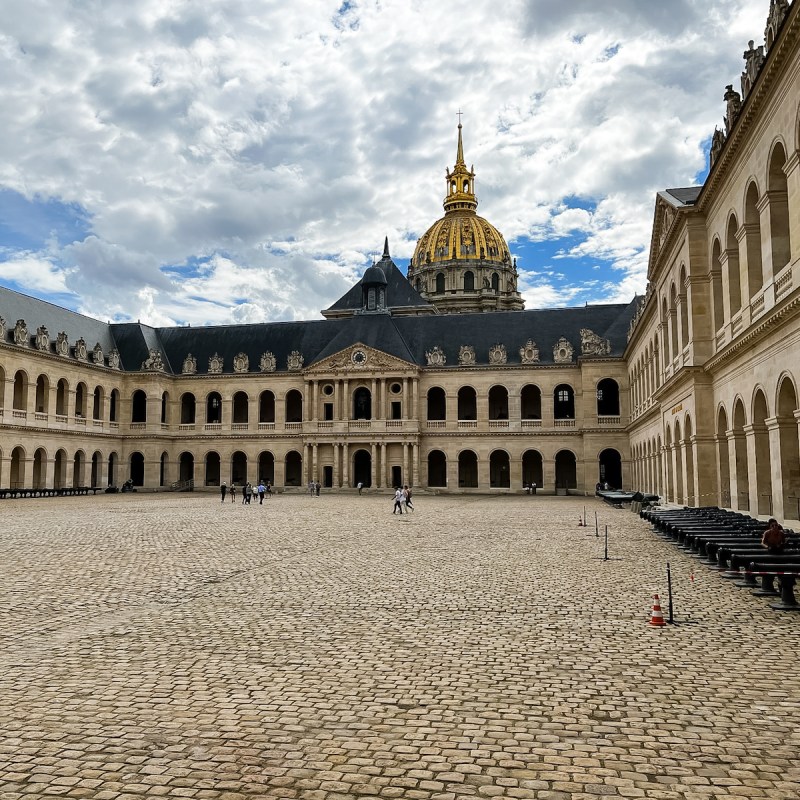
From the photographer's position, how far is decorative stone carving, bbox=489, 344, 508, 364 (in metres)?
67.8

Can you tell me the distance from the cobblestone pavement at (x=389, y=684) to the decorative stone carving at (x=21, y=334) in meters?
44.3

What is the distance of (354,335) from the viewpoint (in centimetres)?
7169

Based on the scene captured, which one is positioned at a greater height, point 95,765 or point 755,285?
point 755,285

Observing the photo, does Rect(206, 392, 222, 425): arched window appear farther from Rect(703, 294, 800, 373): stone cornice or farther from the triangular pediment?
Rect(703, 294, 800, 373): stone cornice

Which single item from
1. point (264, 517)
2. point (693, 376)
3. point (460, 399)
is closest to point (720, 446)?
point (693, 376)

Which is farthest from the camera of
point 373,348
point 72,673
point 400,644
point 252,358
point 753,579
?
point 252,358

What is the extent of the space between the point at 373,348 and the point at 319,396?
7.07 metres

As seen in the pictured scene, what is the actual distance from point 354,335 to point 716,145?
47.4m

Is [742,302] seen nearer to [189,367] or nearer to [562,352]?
[562,352]

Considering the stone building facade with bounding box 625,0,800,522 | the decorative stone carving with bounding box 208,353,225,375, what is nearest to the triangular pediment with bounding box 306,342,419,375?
the decorative stone carving with bounding box 208,353,225,375

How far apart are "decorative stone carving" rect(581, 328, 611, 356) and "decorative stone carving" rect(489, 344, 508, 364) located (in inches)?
286

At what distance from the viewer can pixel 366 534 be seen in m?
26.5

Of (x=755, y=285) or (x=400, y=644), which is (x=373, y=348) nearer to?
(x=755, y=285)

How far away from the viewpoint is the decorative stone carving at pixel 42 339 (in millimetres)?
57969
